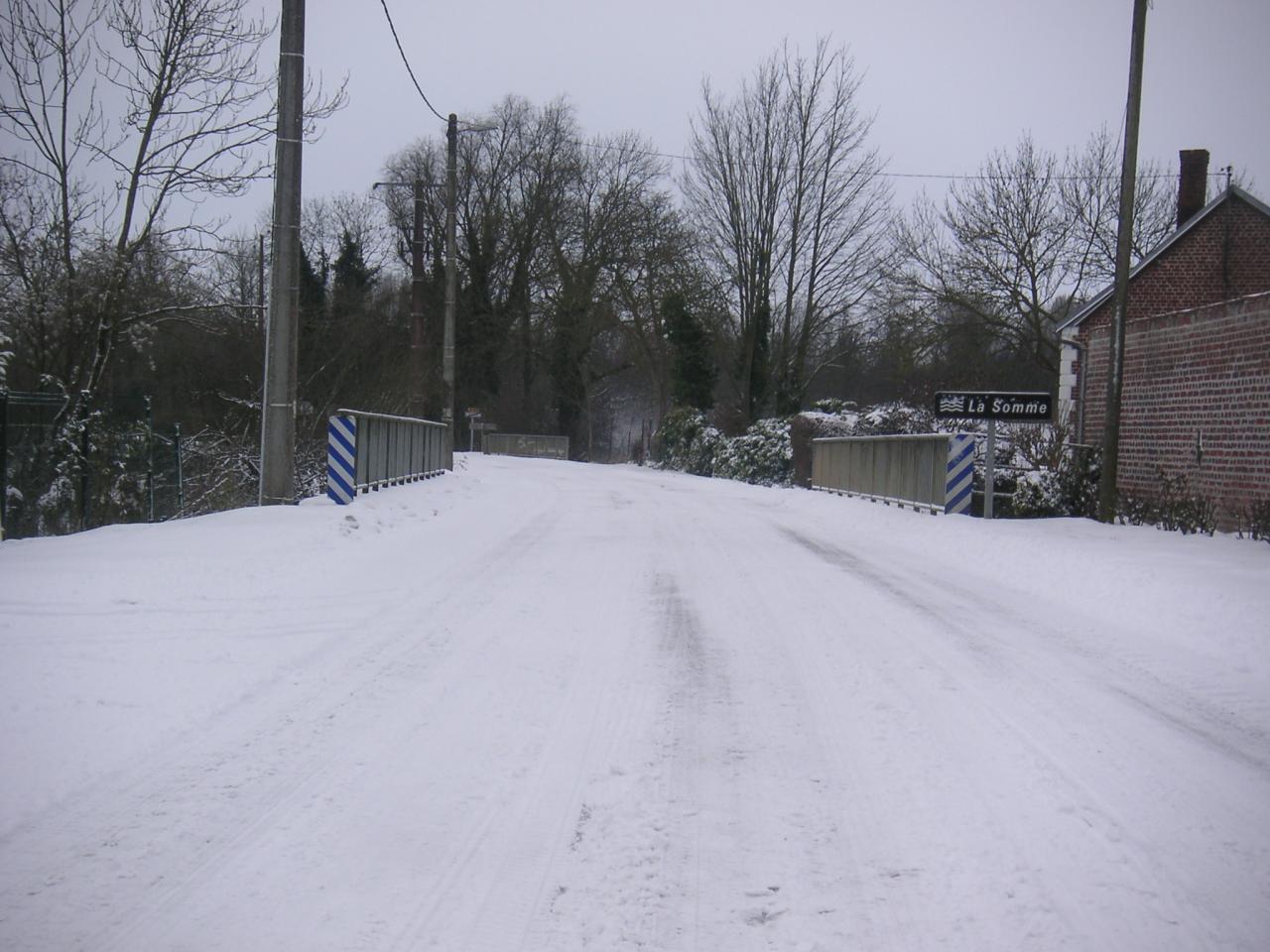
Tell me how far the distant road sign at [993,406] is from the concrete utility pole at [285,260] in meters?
9.49

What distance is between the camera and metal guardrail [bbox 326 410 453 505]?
15.4 metres

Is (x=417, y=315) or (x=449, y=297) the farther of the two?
(x=449, y=297)

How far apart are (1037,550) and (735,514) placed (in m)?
7.14

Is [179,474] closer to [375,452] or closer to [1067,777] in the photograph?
[375,452]

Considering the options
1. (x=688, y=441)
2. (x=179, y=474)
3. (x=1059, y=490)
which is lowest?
(x=179, y=474)

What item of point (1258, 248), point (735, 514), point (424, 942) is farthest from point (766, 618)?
point (1258, 248)

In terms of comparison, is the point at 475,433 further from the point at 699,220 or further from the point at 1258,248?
the point at 1258,248

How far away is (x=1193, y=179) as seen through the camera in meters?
29.1

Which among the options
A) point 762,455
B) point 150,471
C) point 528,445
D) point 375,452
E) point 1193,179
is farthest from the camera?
point 528,445

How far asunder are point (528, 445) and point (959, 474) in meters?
A: 42.0

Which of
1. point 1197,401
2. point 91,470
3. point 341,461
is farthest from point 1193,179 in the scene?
point 91,470

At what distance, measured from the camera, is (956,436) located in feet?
54.4

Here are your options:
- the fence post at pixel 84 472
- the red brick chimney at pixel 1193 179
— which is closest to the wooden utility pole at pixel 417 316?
the fence post at pixel 84 472

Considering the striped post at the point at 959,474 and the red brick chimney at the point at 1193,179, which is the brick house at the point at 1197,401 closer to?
the striped post at the point at 959,474
